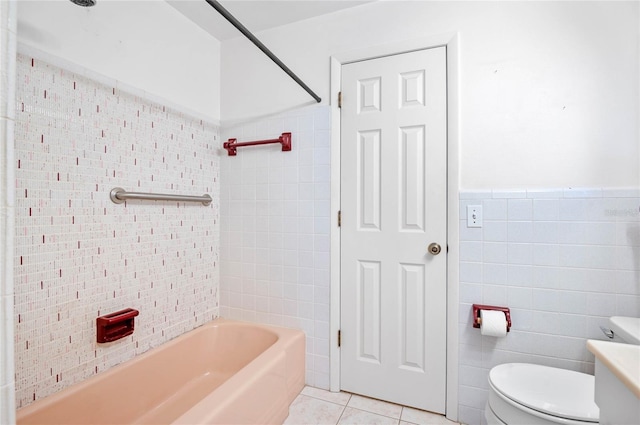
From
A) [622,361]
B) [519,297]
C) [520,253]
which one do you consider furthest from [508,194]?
[622,361]

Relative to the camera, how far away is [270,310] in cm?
204

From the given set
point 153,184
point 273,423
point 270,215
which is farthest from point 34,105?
point 273,423

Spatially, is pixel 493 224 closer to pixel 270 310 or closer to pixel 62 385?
pixel 270 310

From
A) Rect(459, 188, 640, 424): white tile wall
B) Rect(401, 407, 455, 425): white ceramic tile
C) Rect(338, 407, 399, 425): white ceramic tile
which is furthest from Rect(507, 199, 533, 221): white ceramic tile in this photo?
Rect(338, 407, 399, 425): white ceramic tile

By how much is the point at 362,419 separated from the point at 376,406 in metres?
0.14

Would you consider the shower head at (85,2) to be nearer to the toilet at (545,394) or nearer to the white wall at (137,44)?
the white wall at (137,44)

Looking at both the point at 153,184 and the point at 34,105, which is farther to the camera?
the point at 153,184

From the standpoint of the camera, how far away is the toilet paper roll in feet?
4.74

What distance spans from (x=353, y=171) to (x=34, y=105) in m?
1.48

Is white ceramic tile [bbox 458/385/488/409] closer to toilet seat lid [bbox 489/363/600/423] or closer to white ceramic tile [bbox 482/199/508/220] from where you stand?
toilet seat lid [bbox 489/363/600/423]

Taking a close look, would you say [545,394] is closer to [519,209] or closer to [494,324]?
[494,324]

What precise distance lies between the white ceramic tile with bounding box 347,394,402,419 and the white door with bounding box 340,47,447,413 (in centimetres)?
4

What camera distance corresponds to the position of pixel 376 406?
173cm

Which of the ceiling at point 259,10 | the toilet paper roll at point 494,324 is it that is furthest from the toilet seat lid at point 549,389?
the ceiling at point 259,10
